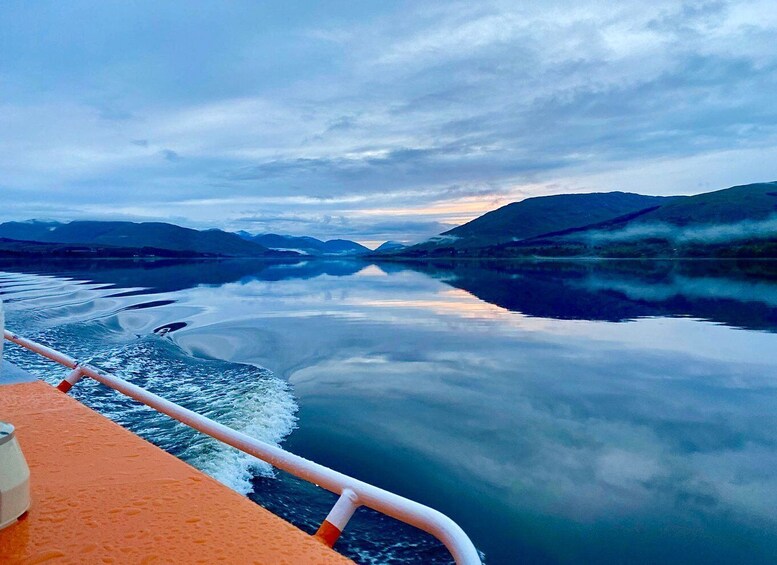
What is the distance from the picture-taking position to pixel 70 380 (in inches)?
158

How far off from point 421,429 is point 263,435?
6.49 feet

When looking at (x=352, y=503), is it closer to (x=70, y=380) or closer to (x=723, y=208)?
(x=70, y=380)

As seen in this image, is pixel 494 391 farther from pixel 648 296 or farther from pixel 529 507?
pixel 648 296

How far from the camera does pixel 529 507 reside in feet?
15.6

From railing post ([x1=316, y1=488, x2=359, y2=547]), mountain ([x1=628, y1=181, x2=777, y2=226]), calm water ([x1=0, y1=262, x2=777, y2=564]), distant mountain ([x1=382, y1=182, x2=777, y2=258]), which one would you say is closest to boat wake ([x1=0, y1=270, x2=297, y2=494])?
calm water ([x1=0, y1=262, x2=777, y2=564])

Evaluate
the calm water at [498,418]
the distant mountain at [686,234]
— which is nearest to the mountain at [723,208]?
the distant mountain at [686,234]

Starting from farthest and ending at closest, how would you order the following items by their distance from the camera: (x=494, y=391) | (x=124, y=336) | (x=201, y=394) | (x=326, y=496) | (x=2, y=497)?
(x=124, y=336), (x=494, y=391), (x=201, y=394), (x=326, y=496), (x=2, y=497)

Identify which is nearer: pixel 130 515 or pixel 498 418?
pixel 130 515

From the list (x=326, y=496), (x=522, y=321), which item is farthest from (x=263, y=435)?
(x=522, y=321)

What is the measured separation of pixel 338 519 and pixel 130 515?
2.34ft

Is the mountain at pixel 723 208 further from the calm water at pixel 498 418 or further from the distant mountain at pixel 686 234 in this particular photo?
the calm water at pixel 498 418

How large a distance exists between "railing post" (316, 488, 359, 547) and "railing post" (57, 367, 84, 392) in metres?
2.98

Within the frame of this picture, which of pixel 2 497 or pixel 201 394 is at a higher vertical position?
pixel 2 497

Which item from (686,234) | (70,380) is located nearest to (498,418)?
(70,380)
